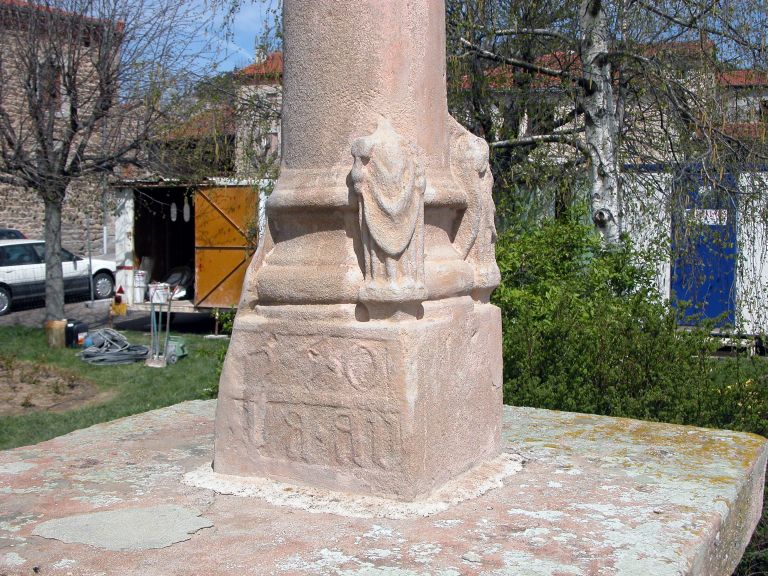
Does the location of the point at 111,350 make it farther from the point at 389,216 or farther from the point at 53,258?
the point at 389,216

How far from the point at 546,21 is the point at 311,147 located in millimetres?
6131

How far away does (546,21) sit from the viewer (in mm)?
9516

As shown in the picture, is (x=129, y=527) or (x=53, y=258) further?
(x=53, y=258)

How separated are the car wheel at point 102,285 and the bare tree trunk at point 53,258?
7899 mm

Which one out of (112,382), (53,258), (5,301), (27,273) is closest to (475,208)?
(112,382)

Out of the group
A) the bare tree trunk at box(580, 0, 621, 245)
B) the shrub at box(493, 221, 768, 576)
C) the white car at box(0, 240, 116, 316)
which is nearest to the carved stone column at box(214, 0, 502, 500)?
the shrub at box(493, 221, 768, 576)

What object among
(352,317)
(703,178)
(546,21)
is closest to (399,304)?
(352,317)

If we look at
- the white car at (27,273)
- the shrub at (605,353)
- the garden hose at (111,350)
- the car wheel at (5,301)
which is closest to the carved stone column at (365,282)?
the shrub at (605,353)

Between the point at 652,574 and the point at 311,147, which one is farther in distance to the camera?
the point at 311,147

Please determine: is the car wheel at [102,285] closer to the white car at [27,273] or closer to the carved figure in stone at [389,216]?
the white car at [27,273]

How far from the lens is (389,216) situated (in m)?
3.72

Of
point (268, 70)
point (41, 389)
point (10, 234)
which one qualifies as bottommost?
point (41, 389)

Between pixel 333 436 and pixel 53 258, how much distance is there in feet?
38.2

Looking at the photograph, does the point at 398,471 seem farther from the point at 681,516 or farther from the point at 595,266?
the point at 595,266
